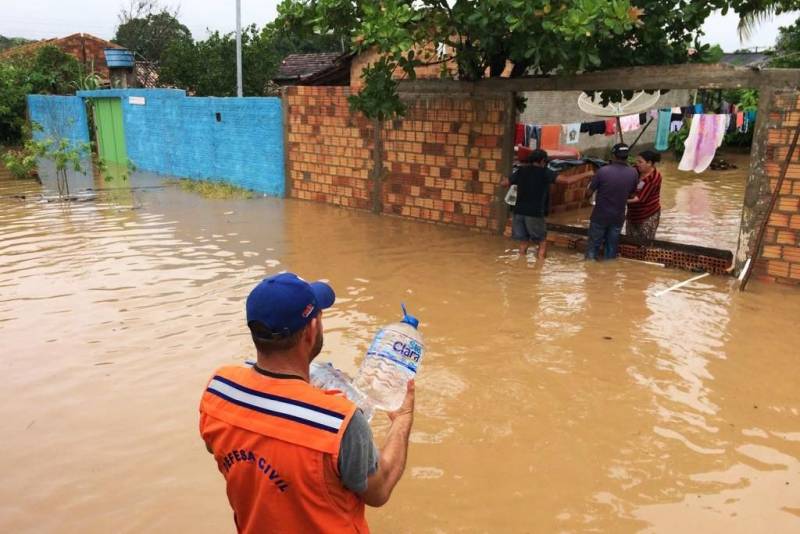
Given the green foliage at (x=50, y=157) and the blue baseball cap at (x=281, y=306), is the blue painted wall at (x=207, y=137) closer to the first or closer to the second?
the green foliage at (x=50, y=157)

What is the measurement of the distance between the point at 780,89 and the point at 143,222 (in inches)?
365

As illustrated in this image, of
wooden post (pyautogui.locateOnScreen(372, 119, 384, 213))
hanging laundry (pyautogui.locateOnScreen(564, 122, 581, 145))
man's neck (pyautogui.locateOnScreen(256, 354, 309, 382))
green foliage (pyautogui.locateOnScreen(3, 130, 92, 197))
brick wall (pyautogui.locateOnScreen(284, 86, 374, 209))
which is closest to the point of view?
man's neck (pyautogui.locateOnScreen(256, 354, 309, 382))

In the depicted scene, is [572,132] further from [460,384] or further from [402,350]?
[402,350]

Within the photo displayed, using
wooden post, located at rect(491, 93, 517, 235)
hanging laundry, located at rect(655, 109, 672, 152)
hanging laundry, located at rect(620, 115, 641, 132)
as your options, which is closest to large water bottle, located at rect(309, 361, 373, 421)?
wooden post, located at rect(491, 93, 517, 235)

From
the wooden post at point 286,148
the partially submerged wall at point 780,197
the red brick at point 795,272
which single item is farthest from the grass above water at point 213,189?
the red brick at point 795,272

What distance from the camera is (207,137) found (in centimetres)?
1587

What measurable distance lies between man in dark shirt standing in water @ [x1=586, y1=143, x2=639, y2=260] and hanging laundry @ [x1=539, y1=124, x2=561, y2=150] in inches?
304

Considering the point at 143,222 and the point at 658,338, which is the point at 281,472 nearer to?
the point at 658,338

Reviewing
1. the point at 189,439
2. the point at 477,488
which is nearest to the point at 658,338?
the point at 477,488

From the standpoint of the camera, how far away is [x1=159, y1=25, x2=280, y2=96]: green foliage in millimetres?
23266

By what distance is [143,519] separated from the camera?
3.50m

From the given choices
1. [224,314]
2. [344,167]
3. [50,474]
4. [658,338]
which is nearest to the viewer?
[50,474]

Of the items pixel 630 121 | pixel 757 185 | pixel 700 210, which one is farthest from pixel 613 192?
pixel 630 121

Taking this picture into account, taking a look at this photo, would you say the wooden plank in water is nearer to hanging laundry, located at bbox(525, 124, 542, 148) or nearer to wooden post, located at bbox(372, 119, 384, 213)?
wooden post, located at bbox(372, 119, 384, 213)
